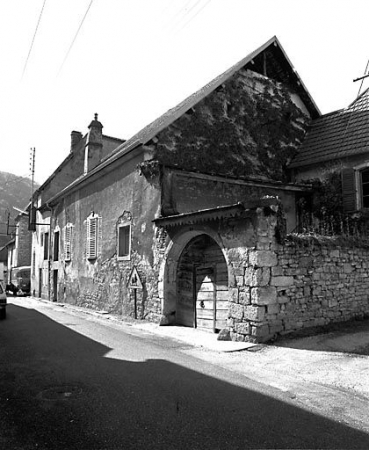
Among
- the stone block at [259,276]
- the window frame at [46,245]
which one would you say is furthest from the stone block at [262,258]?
the window frame at [46,245]

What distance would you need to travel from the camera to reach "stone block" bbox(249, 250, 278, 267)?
7.92 metres

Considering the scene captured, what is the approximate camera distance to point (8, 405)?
14.5 feet

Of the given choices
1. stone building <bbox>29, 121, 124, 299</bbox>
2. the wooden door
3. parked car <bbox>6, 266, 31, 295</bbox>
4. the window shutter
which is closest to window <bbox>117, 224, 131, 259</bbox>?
the wooden door

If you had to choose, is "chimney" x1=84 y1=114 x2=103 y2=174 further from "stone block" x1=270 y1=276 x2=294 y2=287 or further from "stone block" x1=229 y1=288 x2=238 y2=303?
"stone block" x1=270 y1=276 x2=294 y2=287

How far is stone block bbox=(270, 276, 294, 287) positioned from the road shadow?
3.57ft

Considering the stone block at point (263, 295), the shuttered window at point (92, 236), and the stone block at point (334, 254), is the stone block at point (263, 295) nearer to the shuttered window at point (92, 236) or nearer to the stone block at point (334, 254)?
the stone block at point (334, 254)

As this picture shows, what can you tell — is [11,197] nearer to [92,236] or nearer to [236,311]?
[92,236]

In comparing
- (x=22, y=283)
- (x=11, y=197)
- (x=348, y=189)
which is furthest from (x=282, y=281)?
(x=11, y=197)

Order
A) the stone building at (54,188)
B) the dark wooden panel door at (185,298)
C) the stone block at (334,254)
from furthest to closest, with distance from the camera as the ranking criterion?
the stone building at (54,188), the dark wooden panel door at (185,298), the stone block at (334,254)

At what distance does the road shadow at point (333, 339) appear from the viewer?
7.42 metres

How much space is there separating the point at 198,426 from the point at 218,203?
28.7 feet

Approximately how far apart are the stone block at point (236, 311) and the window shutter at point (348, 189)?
652 cm

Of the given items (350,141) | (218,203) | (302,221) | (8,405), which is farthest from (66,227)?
(8,405)

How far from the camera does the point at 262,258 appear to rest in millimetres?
7930
